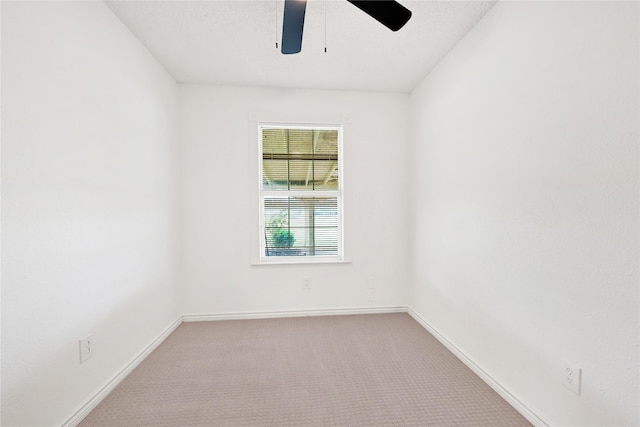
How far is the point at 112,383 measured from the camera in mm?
1921

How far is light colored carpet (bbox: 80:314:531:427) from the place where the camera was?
165cm

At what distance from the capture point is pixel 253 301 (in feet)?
10.4

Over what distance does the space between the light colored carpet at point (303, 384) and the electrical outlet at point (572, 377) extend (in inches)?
15.4

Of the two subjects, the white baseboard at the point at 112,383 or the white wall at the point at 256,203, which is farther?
the white wall at the point at 256,203

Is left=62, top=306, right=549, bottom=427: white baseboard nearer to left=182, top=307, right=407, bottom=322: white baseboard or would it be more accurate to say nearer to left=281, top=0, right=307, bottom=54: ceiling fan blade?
left=182, top=307, right=407, bottom=322: white baseboard

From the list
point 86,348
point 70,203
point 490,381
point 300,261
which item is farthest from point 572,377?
point 70,203

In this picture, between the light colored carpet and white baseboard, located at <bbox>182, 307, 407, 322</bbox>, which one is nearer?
the light colored carpet

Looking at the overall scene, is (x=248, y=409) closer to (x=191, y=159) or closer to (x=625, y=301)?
(x=625, y=301)

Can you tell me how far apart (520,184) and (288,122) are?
224 centimetres

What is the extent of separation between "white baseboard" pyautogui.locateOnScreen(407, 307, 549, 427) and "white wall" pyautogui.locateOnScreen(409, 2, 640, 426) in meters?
0.04

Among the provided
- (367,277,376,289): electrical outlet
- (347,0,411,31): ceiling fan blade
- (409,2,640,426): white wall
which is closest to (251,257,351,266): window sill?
(367,277,376,289): electrical outlet

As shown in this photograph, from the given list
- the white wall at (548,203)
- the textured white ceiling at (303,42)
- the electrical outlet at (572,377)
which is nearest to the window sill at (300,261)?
the white wall at (548,203)

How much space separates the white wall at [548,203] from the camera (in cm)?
121

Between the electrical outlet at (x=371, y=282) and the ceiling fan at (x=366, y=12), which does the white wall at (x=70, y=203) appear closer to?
the ceiling fan at (x=366, y=12)
